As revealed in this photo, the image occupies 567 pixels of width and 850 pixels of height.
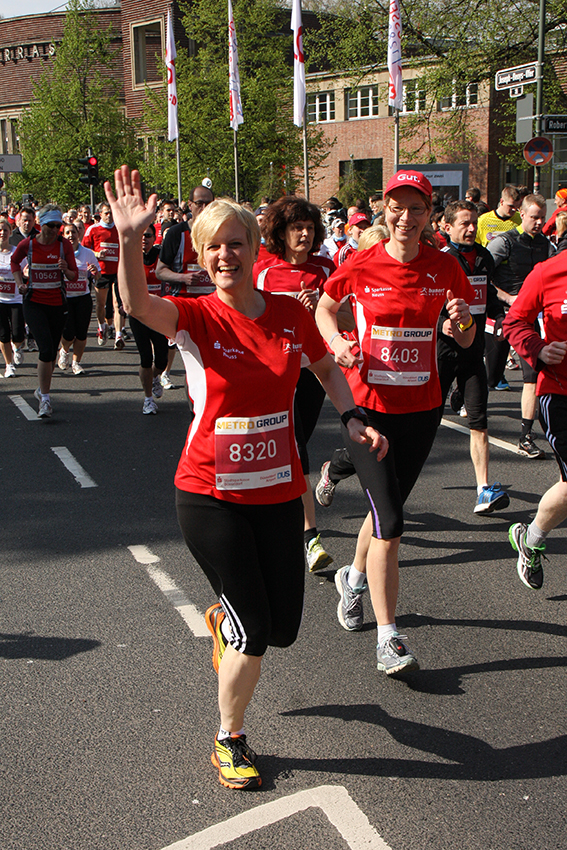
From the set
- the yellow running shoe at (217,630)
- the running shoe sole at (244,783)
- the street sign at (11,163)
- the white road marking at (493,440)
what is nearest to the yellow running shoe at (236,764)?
the running shoe sole at (244,783)

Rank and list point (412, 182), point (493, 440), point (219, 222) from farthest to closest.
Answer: point (493, 440), point (412, 182), point (219, 222)

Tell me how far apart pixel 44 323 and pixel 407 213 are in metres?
6.62

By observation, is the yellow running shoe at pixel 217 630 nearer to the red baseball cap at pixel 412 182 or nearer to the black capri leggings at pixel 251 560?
the black capri leggings at pixel 251 560

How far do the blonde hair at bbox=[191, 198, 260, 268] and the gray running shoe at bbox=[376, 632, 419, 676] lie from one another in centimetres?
184

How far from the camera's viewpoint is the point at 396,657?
3814 mm

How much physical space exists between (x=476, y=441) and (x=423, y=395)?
239cm

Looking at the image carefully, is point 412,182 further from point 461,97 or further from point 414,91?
point 414,91

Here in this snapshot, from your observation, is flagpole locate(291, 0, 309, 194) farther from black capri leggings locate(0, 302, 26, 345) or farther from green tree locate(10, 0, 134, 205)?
green tree locate(10, 0, 134, 205)

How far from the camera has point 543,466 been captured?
25.0 feet

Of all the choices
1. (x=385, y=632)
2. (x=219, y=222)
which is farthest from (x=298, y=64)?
(x=219, y=222)

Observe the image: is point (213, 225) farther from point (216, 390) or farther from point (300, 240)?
point (300, 240)

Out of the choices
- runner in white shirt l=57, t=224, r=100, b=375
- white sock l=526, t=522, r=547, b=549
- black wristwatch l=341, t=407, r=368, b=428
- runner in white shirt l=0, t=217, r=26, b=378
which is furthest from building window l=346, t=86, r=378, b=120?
black wristwatch l=341, t=407, r=368, b=428

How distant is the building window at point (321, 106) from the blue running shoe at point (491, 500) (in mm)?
47774

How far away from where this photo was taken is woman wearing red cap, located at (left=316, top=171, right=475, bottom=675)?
3.95 m
